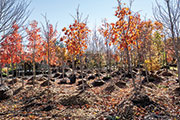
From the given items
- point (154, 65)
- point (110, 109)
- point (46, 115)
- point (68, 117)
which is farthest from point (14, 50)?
point (154, 65)

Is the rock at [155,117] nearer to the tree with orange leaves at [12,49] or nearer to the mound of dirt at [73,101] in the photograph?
the mound of dirt at [73,101]

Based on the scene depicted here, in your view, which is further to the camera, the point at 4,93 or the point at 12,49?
the point at 12,49

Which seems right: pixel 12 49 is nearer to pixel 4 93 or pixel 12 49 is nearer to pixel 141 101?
pixel 4 93

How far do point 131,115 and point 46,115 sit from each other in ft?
10.8

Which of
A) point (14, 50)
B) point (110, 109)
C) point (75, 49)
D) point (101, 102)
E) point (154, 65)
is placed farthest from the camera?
point (154, 65)

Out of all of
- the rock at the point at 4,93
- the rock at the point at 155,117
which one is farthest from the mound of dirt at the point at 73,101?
the rock at the point at 4,93

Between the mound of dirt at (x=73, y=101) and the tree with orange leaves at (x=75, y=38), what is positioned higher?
the tree with orange leaves at (x=75, y=38)

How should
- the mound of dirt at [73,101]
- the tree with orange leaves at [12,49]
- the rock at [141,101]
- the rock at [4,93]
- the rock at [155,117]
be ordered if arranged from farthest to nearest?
the tree with orange leaves at [12,49]
the rock at [4,93]
the mound of dirt at [73,101]
the rock at [141,101]
the rock at [155,117]

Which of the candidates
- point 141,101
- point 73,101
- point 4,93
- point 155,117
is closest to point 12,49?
point 4,93

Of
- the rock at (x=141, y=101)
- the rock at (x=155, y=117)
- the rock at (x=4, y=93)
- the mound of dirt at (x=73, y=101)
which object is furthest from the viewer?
the rock at (x=4, y=93)

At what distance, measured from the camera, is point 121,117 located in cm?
487

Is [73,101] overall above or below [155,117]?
above

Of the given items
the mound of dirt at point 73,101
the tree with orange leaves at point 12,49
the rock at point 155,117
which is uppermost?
the tree with orange leaves at point 12,49

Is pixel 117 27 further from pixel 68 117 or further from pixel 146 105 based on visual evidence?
pixel 68 117
